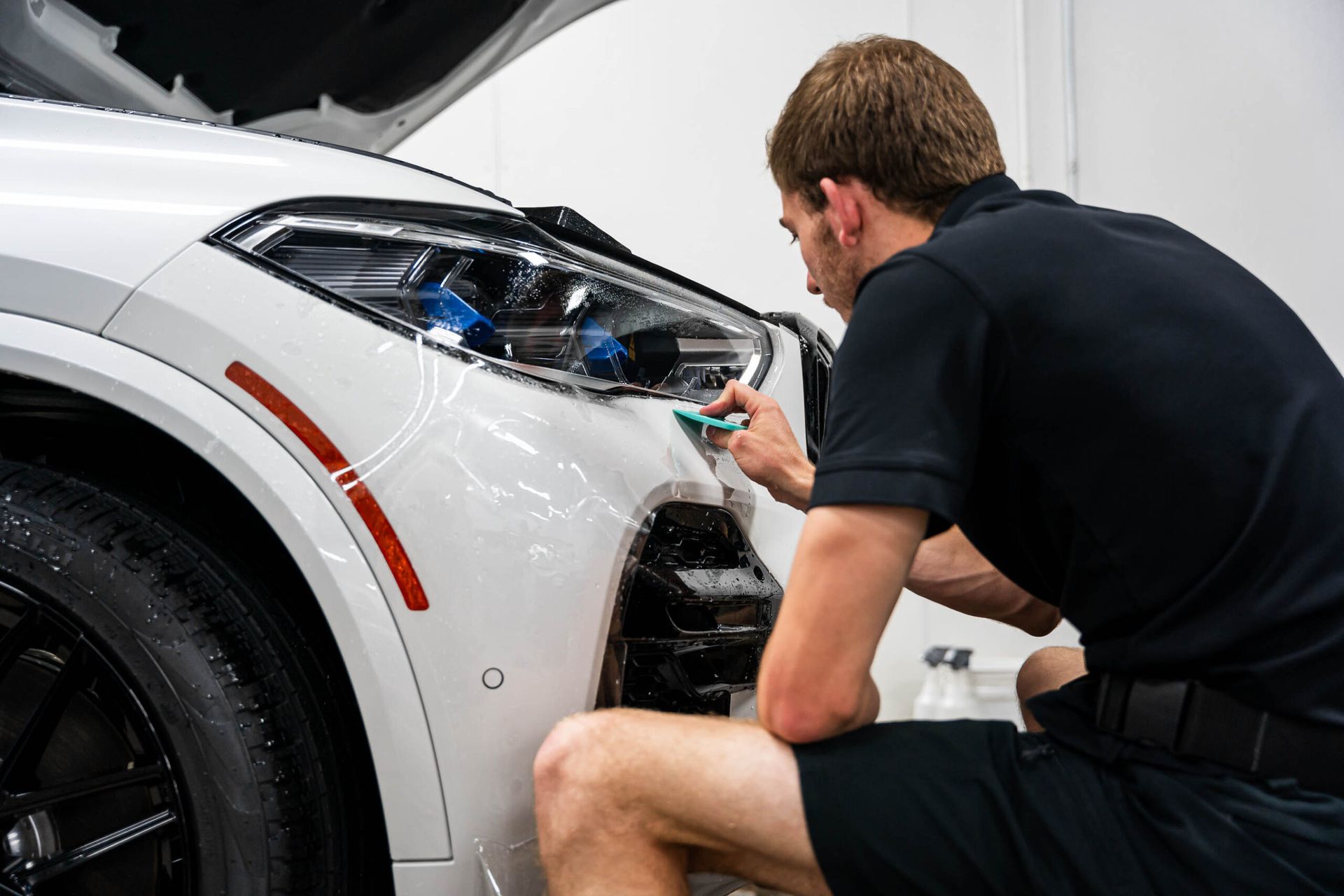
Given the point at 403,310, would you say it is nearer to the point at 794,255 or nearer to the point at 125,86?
the point at 125,86

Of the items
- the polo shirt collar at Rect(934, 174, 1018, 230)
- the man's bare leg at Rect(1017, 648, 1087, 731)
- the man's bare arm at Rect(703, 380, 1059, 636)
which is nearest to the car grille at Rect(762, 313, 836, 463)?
the man's bare arm at Rect(703, 380, 1059, 636)

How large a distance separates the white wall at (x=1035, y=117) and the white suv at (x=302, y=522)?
210cm

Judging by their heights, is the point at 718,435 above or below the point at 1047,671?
above

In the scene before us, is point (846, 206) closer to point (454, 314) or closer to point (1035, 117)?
point (454, 314)

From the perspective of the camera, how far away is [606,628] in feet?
3.14

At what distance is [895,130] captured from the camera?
1.05m

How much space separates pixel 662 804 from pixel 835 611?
0.79ft

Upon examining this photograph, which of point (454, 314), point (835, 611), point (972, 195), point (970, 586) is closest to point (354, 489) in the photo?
point (454, 314)

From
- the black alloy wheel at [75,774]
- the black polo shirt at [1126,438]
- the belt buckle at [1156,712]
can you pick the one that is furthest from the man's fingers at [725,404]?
the black alloy wheel at [75,774]

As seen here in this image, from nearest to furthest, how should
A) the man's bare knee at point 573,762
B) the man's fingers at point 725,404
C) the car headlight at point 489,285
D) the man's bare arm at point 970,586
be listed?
the man's bare knee at point 573,762
the car headlight at point 489,285
the man's fingers at point 725,404
the man's bare arm at point 970,586

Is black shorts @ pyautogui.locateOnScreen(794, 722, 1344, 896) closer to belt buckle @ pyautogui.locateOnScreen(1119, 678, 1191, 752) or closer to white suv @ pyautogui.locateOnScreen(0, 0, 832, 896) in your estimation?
belt buckle @ pyautogui.locateOnScreen(1119, 678, 1191, 752)

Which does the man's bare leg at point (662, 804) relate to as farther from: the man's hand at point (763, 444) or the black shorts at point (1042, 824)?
the man's hand at point (763, 444)

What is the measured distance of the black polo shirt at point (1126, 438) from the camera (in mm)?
785

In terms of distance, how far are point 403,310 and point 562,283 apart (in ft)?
0.62
